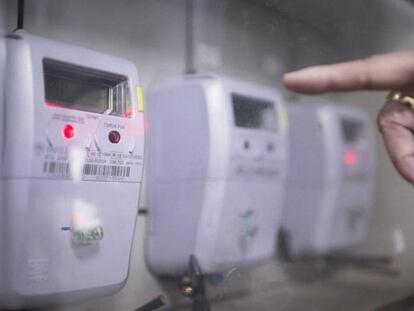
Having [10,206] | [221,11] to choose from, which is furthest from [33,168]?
[221,11]

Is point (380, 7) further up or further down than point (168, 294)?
further up

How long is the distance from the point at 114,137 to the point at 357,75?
13.7 inches

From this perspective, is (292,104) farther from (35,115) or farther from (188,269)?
(35,115)

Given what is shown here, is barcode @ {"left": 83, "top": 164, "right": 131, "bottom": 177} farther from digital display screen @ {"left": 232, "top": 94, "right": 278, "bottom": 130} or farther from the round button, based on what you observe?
digital display screen @ {"left": 232, "top": 94, "right": 278, "bottom": 130}

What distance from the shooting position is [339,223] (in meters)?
1.29

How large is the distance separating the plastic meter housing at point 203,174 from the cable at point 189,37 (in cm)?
6

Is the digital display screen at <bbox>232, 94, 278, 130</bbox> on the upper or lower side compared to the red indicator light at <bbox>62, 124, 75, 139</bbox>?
upper

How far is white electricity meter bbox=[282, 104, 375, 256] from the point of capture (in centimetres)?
127

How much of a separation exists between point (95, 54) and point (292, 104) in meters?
0.71

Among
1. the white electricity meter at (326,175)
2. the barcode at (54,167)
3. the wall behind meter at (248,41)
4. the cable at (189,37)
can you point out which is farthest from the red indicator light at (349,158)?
the barcode at (54,167)

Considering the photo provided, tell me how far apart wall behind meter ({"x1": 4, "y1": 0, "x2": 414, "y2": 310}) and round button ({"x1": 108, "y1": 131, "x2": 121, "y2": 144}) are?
0.22 meters

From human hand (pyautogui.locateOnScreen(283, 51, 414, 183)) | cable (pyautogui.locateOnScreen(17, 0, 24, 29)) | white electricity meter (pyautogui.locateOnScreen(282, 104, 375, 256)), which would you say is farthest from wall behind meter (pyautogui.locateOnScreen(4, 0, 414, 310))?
human hand (pyautogui.locateOnScreen(283, 51, 414, 183))

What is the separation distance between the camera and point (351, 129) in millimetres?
1310

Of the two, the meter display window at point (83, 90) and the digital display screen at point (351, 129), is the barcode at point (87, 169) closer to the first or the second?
the meter display window at point (83, 90)
